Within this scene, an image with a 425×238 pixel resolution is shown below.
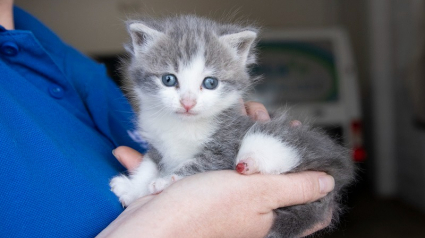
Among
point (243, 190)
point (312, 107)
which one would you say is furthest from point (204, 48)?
point (312, 107)

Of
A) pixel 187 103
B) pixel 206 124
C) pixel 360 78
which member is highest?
pixel 187 103

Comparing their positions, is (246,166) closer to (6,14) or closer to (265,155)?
(265,155)

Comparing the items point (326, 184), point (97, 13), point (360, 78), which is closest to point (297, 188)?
point (326, 184)

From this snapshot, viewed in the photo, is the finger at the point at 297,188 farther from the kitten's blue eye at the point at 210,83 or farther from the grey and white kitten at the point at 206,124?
the kitten's blue eye at the point at 210,83

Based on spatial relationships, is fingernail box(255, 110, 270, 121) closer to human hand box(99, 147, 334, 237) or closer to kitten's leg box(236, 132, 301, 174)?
kitten's leg box(236, 132, 301, 174)

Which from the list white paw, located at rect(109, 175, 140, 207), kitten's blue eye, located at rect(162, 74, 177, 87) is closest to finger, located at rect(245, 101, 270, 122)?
kitten's blue eye, located at rect(162, 74, 177, 87)

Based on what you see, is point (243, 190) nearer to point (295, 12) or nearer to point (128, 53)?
point (128, 53)

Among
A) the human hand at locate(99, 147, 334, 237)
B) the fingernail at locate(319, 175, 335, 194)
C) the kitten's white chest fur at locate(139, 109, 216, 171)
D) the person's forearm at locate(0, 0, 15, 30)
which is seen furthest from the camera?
the person's forearm at locate(0, 0, 15, 30)
